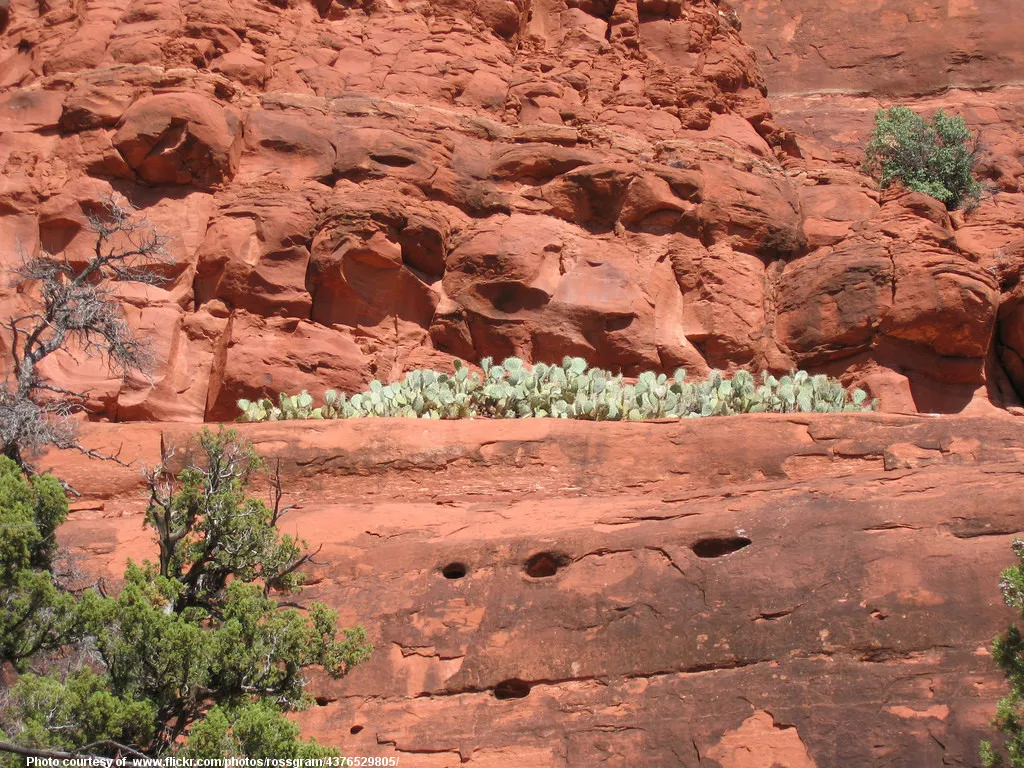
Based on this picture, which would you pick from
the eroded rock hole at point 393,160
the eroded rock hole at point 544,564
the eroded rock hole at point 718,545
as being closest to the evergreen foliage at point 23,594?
the eroded rock hole at point 544,564

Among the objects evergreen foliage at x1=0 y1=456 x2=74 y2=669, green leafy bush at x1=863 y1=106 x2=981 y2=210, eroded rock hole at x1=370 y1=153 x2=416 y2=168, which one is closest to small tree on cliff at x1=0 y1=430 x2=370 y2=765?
evergreen foliage at x1=0 y1=456 x2=74 y2=669

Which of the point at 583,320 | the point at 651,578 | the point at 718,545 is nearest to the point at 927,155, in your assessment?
the point at 583,320

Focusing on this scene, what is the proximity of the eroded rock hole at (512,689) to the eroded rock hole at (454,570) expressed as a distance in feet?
4.17

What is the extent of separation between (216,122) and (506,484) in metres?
7.73

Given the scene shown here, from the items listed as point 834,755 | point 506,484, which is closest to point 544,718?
point 834,755

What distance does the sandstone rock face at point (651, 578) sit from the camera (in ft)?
29.7

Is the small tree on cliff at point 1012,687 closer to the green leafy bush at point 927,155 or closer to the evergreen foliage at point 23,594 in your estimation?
the evergreen foliage at point 23,594

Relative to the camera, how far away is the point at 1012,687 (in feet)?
26.3

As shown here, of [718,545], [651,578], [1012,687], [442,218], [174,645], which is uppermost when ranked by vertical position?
[1012,687]

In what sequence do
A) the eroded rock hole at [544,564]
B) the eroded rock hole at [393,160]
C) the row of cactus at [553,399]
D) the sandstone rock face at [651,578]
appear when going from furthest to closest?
the eroded rock hole at [393,160] < the row of cactus at [553,399] < the eroded rock hole at [544,564] < the sandstone rock face at [651,578]

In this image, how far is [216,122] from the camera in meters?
17.1

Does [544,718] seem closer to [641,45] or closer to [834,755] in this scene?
[834,755]

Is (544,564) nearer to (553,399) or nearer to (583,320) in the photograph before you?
(553,399)

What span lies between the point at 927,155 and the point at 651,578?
1197 cm
